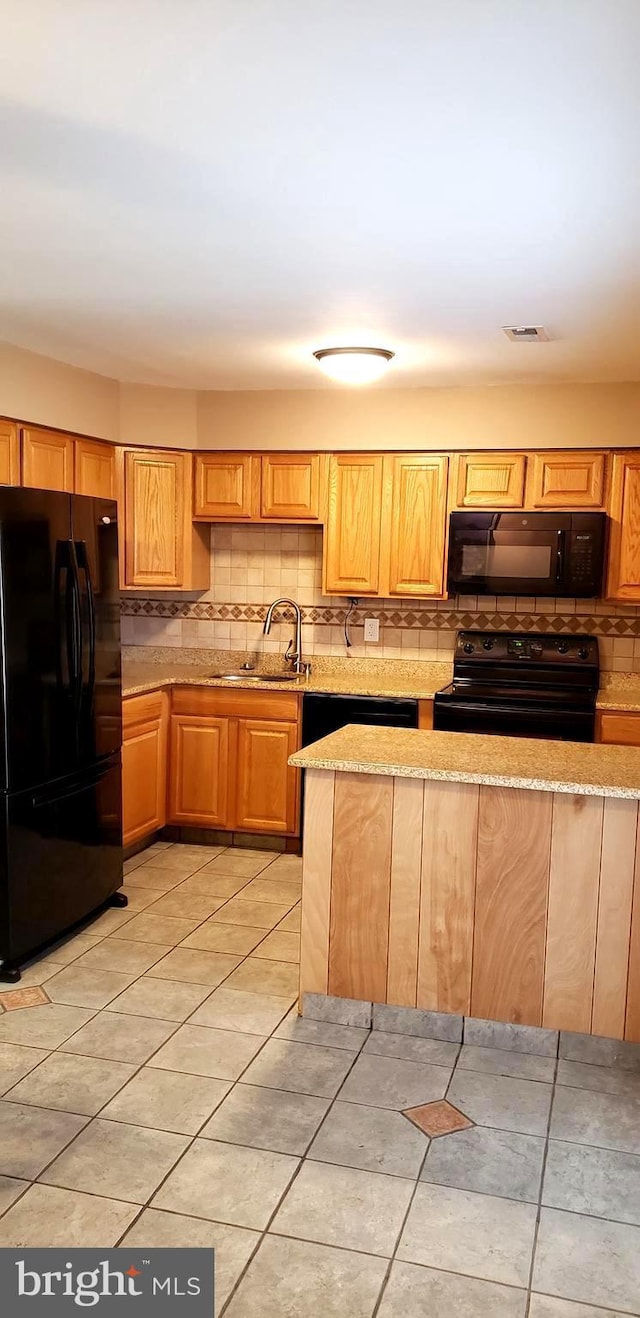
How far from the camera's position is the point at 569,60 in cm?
180

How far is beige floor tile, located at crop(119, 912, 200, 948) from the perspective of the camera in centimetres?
397

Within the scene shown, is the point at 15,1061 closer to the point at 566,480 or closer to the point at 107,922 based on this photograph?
the point at 107,922

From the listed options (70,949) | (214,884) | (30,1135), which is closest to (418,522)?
(214,884)

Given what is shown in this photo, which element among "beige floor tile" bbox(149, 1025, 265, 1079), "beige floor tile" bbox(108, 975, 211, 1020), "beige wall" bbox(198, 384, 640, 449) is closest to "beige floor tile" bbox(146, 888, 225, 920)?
"beige floor tile" bbox(108, 975, 211, 1020)

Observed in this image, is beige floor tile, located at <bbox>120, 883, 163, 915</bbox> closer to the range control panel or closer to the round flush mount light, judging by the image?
the range control panel

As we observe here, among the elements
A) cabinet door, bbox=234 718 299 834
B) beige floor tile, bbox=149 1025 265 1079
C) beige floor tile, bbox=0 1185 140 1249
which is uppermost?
cabinet door, bbox=234 718 299 834

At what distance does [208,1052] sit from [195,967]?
2.19ft

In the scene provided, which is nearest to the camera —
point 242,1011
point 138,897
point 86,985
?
point 242,1011

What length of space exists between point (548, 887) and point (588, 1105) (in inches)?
24.2

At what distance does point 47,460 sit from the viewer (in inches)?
180

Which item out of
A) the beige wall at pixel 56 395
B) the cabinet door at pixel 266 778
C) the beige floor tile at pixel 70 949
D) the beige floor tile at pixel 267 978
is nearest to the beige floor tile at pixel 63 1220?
the beige floor tile at pixel 267 978

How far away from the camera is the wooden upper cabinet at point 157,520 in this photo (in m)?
5.22

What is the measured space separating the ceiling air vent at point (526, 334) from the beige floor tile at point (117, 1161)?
Result: 300cm

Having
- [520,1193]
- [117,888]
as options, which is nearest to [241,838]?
[117,888]
